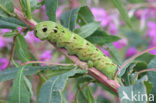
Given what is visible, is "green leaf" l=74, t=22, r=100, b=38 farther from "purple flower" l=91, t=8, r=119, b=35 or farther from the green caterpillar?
"purple flower" l=91, t=8, r=119, b=35

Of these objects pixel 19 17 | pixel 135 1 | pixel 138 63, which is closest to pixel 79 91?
pixel 138 63

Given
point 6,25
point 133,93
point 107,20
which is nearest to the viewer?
point 133,93

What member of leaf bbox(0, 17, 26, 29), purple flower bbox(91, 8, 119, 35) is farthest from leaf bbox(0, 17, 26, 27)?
purple flower bbox(91, 8, 119, 35)

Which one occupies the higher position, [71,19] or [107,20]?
[107,20]

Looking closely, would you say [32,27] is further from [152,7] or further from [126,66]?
[152,7]

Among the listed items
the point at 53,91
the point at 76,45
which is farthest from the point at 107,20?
the point at 53,91

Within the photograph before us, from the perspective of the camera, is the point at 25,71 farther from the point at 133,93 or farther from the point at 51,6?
the point at 133,93
